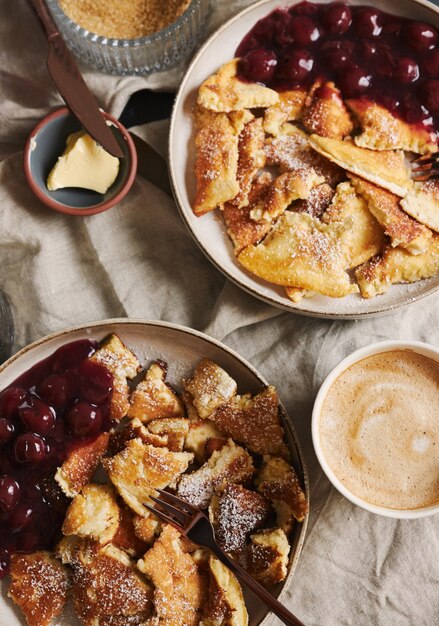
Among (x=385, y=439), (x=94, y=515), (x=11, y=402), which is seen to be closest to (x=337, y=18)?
(x=385, y=439)

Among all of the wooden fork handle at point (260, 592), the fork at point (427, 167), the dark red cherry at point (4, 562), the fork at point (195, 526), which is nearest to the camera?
the wooden fork handle at point (260, 592)

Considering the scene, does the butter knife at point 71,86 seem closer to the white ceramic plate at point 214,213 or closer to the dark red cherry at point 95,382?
the white ceramic plate at point 214,213

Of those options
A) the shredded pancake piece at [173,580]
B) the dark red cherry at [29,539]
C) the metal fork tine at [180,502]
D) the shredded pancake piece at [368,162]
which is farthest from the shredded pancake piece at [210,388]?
the shredded pancake piece at [368,162]

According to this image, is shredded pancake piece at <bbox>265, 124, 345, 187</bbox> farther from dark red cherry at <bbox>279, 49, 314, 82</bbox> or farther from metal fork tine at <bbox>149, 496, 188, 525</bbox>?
metal fork tine at <bbox>149, 496, 188, 525</bbox>

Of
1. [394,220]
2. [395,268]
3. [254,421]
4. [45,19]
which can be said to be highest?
[45,19]

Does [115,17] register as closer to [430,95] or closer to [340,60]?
[340,60]

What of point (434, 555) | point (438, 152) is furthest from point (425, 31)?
point (434, 555)
